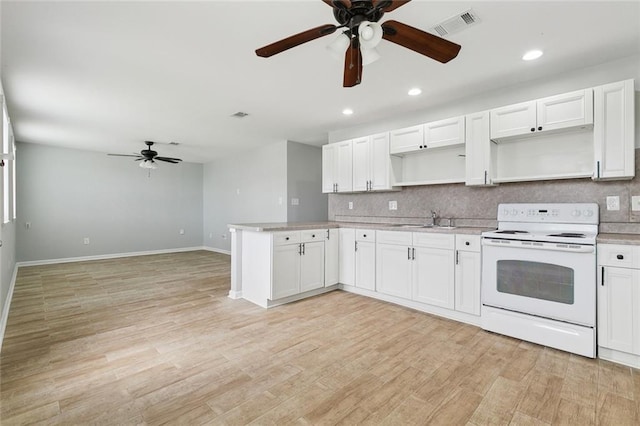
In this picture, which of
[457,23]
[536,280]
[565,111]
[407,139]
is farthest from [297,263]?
[565,111]

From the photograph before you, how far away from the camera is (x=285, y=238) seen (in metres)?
3.57

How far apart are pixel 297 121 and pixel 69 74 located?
265 cm

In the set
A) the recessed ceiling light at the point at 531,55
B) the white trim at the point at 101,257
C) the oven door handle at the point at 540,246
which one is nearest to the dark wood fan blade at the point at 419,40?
the recessed ceiling light at the point at 531,55

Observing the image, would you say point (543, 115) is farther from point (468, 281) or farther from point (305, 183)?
point (305, 183)

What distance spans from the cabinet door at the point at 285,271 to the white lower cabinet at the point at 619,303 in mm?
2792

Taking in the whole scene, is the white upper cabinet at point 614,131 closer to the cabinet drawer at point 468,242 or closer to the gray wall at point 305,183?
the cabinet drawer at point 468,242

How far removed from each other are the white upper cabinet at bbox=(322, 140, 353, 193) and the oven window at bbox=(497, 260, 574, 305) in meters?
2.30

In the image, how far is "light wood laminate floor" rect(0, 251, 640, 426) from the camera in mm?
1713

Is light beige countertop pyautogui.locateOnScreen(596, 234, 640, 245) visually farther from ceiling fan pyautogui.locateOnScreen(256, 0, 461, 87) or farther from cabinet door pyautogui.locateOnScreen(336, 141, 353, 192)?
cabinet door pyautogui.locateOnScreen(336, 141, 353, 192)

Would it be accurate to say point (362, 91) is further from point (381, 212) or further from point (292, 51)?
point (381, 212)

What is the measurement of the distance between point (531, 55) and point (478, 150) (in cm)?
93

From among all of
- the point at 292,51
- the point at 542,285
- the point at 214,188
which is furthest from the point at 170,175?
the point at 542,285

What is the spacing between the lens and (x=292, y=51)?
2.52 metres

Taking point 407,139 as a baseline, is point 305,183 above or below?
below
